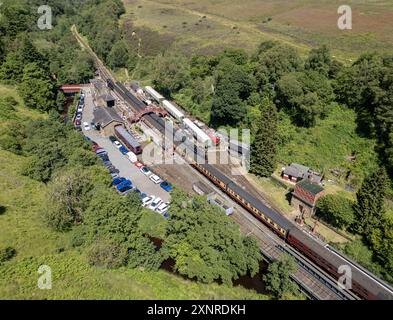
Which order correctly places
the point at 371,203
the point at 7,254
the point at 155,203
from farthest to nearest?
the point at 155,203
the point at 371,203
the point at 7,254

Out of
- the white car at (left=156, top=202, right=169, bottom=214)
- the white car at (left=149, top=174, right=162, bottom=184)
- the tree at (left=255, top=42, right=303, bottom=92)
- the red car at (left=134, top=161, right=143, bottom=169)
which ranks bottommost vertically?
the white car at (left=156, top=202, right=169, bottom=214)

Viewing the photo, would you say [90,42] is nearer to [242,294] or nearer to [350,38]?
[350,38]

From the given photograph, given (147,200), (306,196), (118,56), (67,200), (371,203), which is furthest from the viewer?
(118,56)

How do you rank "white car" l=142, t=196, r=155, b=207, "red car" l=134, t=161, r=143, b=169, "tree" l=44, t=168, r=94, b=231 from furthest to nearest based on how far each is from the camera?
1. "red car" l=134, t=161, r=143, b=169
2. "white car" l=142, t=196, r=155, b=207
3. "tree" l=44, t=168, r=94, b=231

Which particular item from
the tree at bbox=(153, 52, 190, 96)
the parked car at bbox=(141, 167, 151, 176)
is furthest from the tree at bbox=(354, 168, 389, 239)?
the tree at bbox=(153, 52, 190, 96)

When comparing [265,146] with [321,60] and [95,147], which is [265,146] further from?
[95,147]

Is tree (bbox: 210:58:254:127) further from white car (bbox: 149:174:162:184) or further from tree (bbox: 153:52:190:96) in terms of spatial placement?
white car (bbox: 149:174:162:184)

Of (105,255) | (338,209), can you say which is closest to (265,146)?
(338,209)

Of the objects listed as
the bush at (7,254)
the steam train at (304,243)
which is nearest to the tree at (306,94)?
the steam train at (304,243)
